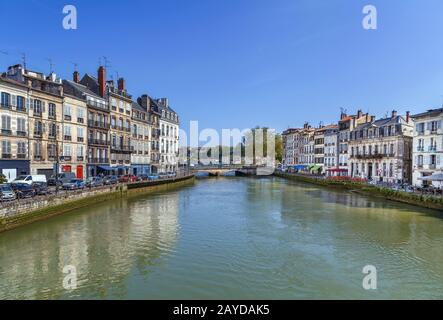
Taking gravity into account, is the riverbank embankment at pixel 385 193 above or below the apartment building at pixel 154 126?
below

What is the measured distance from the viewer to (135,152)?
5594 centimetres

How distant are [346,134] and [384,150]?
1199 centimetres

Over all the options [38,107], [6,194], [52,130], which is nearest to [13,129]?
[38,107]

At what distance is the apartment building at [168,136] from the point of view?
220ft

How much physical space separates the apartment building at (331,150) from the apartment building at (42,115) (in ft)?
165

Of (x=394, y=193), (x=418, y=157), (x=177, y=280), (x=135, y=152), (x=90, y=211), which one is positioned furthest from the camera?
Result: (x=135, y=152)

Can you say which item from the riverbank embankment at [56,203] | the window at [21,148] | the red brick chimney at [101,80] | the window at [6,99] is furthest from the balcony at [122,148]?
the window at [6,99]

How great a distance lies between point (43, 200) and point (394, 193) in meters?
35.0

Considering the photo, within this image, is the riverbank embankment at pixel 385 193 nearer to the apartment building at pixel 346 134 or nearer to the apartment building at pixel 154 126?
the apartment building at pixel 346 134

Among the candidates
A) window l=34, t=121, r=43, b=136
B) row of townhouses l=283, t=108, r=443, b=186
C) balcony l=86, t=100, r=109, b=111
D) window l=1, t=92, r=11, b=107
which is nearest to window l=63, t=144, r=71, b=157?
window l=34, t=121, r=43, b=136

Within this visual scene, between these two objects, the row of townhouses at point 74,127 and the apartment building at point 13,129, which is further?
the row of townhouses at point 74,127

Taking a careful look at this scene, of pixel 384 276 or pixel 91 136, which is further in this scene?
pixel 91 136
